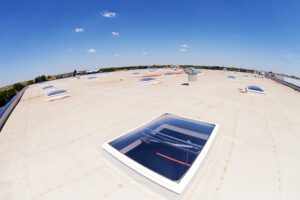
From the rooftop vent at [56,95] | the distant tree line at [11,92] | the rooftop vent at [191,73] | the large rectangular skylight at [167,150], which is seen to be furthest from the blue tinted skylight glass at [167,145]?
the distant tree line at [11,92]

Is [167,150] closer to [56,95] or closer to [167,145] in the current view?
[167,145]

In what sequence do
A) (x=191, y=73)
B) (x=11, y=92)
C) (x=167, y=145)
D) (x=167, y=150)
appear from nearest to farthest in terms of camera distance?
(x=167, y=150) → (x=167, y=145) → (x=191, y=73) → (x=11, y=92)

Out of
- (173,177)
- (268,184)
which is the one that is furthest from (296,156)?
(173,177)

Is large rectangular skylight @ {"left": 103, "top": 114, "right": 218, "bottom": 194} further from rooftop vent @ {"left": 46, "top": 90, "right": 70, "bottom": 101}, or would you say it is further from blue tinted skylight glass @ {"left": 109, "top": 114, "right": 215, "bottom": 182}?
rooftop vent @ {"left": 46, "top": 90, "right": 70, "bottom": 101}

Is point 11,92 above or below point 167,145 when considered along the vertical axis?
above

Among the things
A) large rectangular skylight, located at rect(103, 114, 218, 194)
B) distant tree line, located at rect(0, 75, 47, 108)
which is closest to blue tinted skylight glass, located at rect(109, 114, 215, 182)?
large rectangular skylight, located at rect(103, 114, 218, 194)

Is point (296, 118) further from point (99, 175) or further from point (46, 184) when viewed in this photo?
point (46, 184)

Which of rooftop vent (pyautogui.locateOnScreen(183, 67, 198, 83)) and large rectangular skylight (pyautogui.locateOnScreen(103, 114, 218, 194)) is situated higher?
rooftop vent (pyautogui.locateOnScreen(183, 67, 198, 83))

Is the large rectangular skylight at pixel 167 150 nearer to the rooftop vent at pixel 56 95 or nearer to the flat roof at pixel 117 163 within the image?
the flat roof at pixel 117 163

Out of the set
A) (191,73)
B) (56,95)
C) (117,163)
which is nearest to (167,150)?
(117,163)
